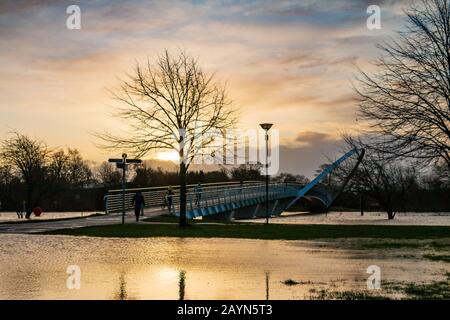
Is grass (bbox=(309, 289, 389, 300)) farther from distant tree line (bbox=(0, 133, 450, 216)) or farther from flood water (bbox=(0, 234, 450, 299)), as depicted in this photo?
distant tree line (bbox=(0, 133, 450, 216))

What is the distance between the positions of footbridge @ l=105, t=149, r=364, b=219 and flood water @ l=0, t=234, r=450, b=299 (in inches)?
398

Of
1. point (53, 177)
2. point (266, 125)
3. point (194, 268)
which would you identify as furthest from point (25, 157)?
point (194, 268)

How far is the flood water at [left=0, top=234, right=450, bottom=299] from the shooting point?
10914 mm

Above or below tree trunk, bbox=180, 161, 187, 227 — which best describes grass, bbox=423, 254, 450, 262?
below

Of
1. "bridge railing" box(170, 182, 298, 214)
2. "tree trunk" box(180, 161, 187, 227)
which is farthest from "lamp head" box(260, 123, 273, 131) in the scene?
"bridge railing" box(170, 182, 298, 214)

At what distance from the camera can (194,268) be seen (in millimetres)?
14562

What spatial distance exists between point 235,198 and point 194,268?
150 feet

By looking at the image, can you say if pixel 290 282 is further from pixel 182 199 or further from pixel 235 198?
pixel 235 198

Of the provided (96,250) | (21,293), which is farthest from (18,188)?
(21,293)

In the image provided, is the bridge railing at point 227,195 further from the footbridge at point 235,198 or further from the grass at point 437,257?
the grass at point 437,257

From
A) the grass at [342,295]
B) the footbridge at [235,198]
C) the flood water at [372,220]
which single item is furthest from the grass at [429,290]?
the flood water at [372,220]

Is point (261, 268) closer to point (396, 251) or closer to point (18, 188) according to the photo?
point (396, 251)

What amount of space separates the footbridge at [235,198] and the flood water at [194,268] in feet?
33.1
